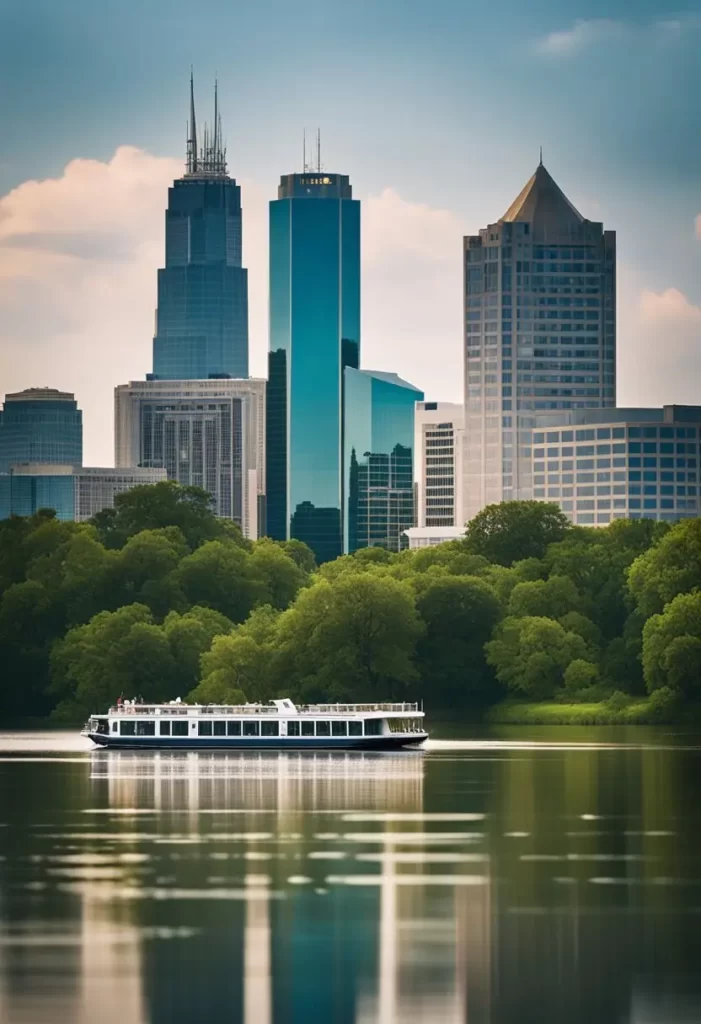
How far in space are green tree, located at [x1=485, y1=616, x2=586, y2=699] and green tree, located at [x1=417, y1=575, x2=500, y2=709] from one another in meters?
1.92

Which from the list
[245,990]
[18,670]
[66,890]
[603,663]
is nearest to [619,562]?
[603,663]

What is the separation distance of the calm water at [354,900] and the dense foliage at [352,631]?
60.3 m

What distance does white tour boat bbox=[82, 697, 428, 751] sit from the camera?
140m

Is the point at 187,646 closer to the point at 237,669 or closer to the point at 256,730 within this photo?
the point at 237,669

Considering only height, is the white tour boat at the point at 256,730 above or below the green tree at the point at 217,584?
below

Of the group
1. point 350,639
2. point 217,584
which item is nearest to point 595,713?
point 350,639

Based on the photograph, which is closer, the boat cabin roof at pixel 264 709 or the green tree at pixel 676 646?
the boat cabin roof at pixel 264 709

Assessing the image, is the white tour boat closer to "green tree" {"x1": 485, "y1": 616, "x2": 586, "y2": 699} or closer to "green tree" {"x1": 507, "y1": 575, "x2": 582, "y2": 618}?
"green tree" {"x1": 485, "y1": 616, "x2": 586, "y2": 699}

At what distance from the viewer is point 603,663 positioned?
590 feet

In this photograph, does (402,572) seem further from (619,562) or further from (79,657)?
(79,657)

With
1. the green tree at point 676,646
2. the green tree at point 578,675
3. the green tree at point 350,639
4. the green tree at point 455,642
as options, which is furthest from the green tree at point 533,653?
the green tree at point 676,646

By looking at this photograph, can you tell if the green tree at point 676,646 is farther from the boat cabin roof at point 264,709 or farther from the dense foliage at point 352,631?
the boat cabin roof at point 264,709

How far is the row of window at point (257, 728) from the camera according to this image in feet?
466

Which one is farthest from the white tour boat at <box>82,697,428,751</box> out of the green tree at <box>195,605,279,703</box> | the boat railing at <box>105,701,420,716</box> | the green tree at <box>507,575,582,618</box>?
the green tree at <box>507,575,582,618</box>
